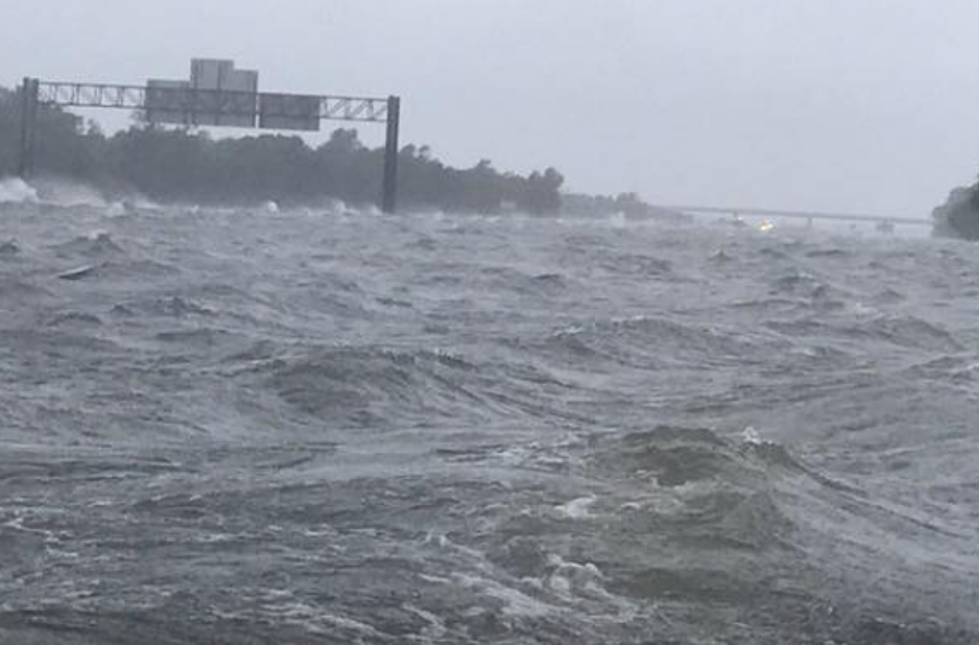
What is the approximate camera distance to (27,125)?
75938mm

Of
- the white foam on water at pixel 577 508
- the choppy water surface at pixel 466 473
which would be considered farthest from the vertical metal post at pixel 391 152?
the white foam on water at pixel 577 508

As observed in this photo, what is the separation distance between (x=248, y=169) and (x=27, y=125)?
31.5 metres

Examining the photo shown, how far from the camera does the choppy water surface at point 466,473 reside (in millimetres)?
7285

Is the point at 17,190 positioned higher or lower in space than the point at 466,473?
lower

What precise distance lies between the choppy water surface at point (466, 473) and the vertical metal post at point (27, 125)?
173 feet

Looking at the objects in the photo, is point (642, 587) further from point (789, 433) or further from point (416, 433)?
point (789, 433)

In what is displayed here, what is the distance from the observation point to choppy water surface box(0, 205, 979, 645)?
7.29 meters

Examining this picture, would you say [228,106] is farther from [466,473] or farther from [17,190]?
[466,473]

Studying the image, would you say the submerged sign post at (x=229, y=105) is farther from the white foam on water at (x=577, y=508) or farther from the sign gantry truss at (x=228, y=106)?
the white foam on water at (x=577, y=508)

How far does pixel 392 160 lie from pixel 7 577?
7409 centimetres

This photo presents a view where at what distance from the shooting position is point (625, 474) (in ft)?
32.9

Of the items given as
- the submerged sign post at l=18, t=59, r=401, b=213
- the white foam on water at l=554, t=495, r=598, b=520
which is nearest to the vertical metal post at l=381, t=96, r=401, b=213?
the submerged sign post at l=18, t=59, r=401, b=213

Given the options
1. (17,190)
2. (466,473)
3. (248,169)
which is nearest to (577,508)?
(466,473)

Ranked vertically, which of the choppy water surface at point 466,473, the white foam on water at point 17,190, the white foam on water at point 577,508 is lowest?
the white foam on water at point 17,190
